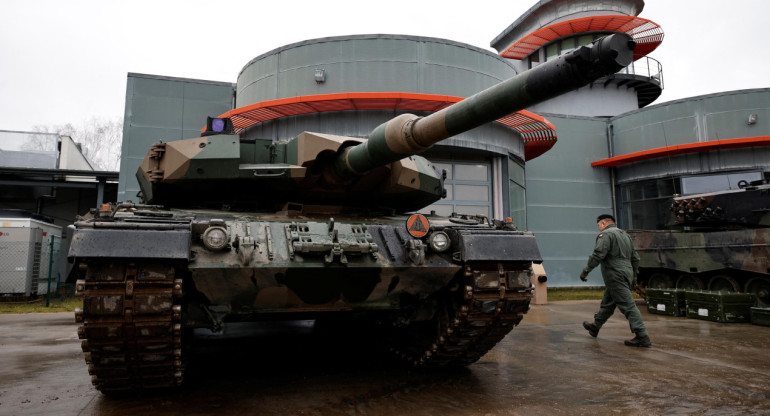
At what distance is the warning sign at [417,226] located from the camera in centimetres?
473

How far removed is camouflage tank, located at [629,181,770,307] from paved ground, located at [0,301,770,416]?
2.59 m

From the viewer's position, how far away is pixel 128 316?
3752 millimetres

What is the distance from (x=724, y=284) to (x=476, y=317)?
8.81 meters

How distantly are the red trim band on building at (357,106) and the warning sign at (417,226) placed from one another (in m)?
8.15

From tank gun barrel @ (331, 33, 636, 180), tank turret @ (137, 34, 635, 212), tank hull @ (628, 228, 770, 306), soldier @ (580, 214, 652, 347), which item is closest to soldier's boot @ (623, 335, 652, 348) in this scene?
soldier @ (580, 214, 652, 347)

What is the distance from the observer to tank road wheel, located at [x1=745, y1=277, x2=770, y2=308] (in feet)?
32.8

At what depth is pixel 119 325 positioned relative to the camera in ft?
12.3

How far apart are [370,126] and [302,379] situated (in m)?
9.52

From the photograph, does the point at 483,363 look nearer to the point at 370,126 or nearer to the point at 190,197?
the point at 190,197

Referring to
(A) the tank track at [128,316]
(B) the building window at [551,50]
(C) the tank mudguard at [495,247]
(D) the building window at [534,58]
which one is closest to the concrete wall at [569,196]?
(B) the building window at [551,50]

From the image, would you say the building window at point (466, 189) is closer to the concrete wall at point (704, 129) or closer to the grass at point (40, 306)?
the concrete wall at point (704, 129)

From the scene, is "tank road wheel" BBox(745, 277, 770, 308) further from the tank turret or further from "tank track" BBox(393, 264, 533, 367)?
"tank track" BBox(393, 264, 533, 367)

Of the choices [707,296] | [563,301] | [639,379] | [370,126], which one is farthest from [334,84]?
[639,379]

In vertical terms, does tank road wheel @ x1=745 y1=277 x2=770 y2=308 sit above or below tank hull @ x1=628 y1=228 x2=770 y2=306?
below
